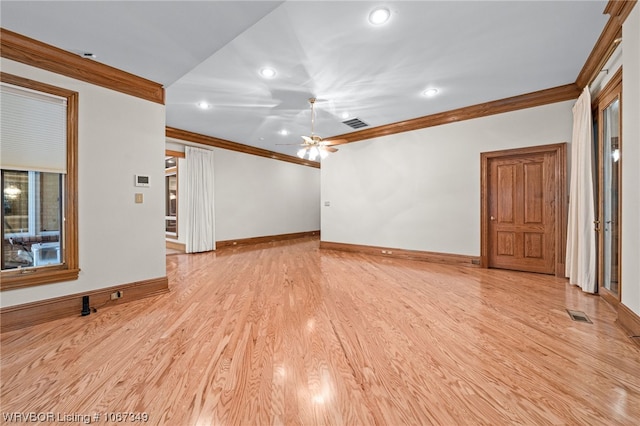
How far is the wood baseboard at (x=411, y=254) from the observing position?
4883 millimetres

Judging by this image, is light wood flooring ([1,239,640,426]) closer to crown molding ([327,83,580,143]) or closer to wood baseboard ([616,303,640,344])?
wood baseboard ([616,303,640,344])

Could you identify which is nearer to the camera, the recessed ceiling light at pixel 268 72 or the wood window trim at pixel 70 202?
the wood window trim at pixel 70 202

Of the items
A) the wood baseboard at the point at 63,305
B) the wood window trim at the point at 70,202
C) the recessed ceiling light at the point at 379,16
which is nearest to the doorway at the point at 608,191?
the recessed ceiling light at the point at 379,16

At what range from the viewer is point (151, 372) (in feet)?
5.71

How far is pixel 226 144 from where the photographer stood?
702cm

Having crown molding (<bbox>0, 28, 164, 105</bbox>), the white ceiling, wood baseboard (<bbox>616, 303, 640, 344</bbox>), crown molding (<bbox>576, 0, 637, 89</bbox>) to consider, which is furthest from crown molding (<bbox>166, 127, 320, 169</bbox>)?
wood baseboard (<bbox>616, 303, 640, 344</bbox>)

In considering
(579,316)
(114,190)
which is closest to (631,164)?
(579,316)

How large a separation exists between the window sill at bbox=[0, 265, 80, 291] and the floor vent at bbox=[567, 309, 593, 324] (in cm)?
518

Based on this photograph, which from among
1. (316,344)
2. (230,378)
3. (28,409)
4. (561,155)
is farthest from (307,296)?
(561,155)

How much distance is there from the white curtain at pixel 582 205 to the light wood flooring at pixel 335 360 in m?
0.45

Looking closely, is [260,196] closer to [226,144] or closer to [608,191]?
[226,144]

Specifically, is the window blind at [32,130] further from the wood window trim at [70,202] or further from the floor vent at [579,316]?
the floor vent at [579,316]

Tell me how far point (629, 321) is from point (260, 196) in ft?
24.7

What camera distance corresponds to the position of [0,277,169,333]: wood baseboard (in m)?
2.36
